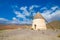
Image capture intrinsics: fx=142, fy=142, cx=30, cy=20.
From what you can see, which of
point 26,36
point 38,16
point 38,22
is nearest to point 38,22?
point 38,22

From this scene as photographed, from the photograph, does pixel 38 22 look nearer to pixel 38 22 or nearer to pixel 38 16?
pixel 38 22

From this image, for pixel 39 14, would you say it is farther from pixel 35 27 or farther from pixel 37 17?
pixel 35 27

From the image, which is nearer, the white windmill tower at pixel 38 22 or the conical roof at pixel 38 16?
the white windmill tower at pixel 38 22

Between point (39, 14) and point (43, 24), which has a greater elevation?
point (39, 14)

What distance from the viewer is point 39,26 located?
14.8 m

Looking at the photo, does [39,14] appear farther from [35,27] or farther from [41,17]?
[35,27]

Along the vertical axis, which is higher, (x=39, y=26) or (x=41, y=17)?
(x=41, y=17)

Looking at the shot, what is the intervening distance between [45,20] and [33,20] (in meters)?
1.34

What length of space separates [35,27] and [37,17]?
→ 1.11 metres

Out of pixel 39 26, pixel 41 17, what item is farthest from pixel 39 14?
pixel 39 26

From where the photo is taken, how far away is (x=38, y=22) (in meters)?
14.8

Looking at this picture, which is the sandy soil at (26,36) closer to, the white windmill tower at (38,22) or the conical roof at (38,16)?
the white windmill tower at (38,22)

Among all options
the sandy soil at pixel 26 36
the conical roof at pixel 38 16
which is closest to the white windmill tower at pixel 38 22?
the conical roof at pixel 38 16

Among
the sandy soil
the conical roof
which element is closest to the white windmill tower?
the conical roof
